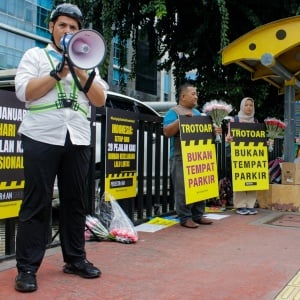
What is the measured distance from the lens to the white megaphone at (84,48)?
10.7ft

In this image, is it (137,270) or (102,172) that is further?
(102,172)

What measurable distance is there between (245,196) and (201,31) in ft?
12.7

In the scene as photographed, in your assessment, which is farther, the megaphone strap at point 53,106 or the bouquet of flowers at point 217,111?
the bouquet of flowers at point 217,111

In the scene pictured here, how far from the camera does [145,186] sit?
6902 millimetres

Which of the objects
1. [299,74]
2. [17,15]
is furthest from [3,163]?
[17,15]

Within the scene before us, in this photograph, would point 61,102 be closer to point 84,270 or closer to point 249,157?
point 84,270

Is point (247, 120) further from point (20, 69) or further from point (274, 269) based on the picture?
point (20, 69)

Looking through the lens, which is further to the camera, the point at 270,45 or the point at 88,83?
the point at 270,45

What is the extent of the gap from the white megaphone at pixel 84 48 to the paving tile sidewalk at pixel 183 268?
1.61m

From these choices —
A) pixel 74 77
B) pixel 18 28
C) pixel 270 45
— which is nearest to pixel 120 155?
pixel 74 77

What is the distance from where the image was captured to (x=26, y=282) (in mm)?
3484

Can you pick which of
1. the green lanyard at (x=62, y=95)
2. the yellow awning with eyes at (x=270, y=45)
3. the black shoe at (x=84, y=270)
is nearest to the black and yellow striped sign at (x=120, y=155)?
the black shoe at (x=84, y=270)

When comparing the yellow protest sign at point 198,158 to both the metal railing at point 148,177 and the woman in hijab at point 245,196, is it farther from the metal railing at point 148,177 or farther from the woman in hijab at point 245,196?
the woman in hijab at point 245,196

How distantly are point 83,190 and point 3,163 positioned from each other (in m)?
0.87
